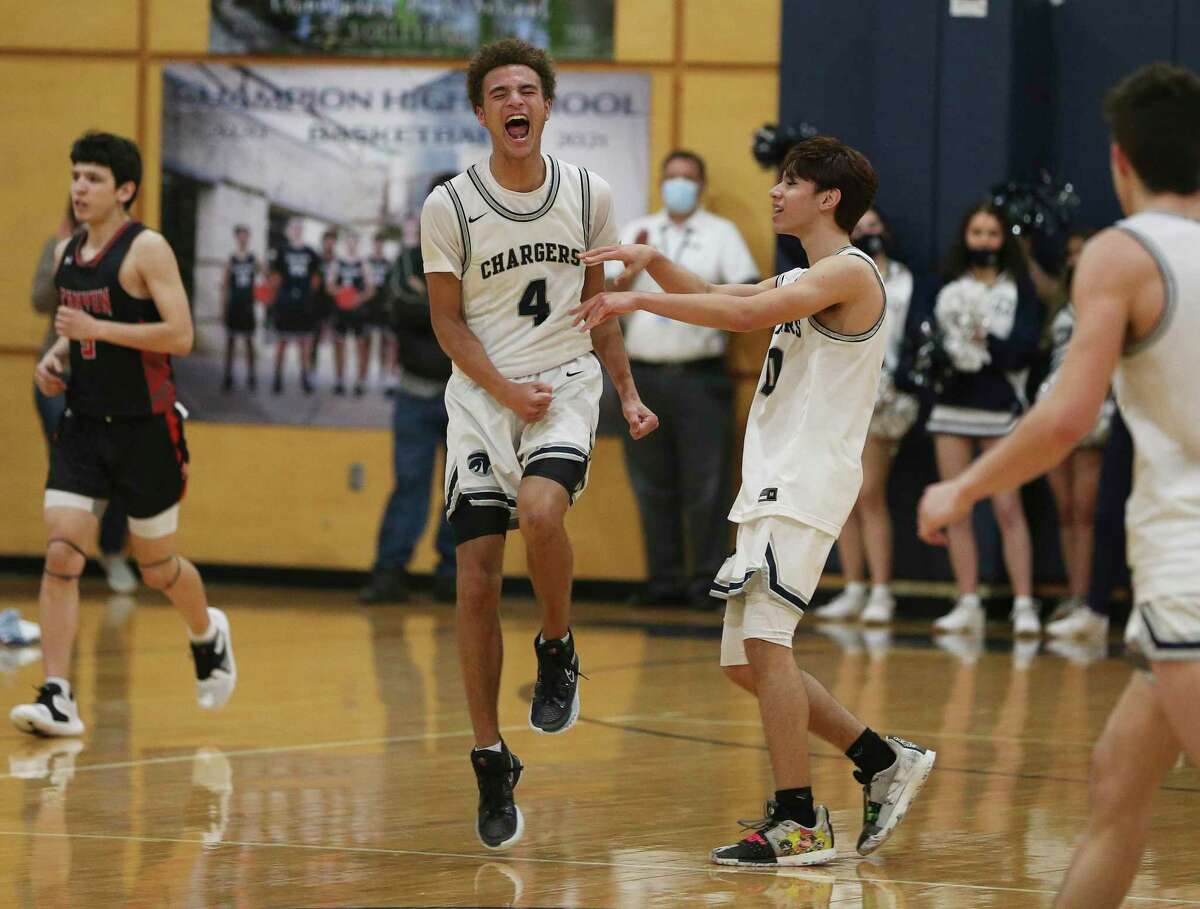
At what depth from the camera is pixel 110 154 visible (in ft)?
19.0

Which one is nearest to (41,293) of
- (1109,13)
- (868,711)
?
(868,711)

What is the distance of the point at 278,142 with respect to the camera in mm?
10492

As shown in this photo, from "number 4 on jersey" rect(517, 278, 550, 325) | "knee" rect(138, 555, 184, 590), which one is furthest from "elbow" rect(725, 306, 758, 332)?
"knee" rect(138, 555, 184, 590)

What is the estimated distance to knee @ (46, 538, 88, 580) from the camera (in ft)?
19.1

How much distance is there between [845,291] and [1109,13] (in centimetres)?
657

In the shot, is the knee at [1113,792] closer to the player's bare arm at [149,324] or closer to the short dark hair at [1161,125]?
the short dark hair at [1161,125]

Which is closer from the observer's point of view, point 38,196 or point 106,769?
point 106,769

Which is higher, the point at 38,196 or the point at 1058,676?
the point at 38,196

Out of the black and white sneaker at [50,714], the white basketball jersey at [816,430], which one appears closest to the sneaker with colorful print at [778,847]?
the white basketball jersey at [816,430]

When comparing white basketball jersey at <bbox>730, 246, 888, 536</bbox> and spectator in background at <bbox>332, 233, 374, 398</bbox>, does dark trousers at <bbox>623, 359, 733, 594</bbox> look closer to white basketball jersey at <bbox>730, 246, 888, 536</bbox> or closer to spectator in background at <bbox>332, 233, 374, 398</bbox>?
spectator in background at <bbox>332, 233, 374, 398</bbox>

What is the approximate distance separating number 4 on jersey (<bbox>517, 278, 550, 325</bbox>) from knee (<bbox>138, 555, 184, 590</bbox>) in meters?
2.11

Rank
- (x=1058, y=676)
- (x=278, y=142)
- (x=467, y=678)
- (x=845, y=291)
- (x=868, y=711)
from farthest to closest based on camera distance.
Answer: (x=278, y=142), (x=1058, y=676), (x=868, y=711), (x=467, y=678), (x=845, y=291)

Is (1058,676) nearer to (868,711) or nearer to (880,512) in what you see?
(868,711)

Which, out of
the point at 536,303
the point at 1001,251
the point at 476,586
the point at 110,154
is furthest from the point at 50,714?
the point at 1001,251
